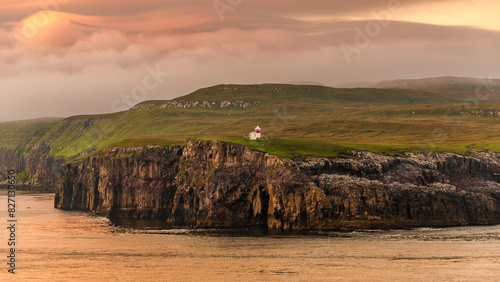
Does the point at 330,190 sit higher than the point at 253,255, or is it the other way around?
the point at 330,190

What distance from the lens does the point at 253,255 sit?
325 ft

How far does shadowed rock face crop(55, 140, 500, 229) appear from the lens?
12962cm

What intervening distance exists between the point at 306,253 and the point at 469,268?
23.8 metres

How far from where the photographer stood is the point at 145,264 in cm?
9356

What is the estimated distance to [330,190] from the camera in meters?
132

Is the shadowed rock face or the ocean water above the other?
the shadowed rock face

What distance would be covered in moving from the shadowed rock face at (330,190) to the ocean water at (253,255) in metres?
7.34

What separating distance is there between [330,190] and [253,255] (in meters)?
37.3

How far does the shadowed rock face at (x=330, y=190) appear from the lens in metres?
130

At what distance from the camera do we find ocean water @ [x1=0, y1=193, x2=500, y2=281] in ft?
279

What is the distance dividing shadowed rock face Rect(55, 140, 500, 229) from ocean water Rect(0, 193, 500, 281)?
734 cm

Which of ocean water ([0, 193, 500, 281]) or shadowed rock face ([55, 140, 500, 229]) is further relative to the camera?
shadowed rock face ([55, 140, 500, 229])

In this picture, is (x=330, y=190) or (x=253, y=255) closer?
(x=253, y=255)

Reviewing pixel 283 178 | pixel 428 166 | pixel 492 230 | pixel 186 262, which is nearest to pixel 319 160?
pixel 283 178
